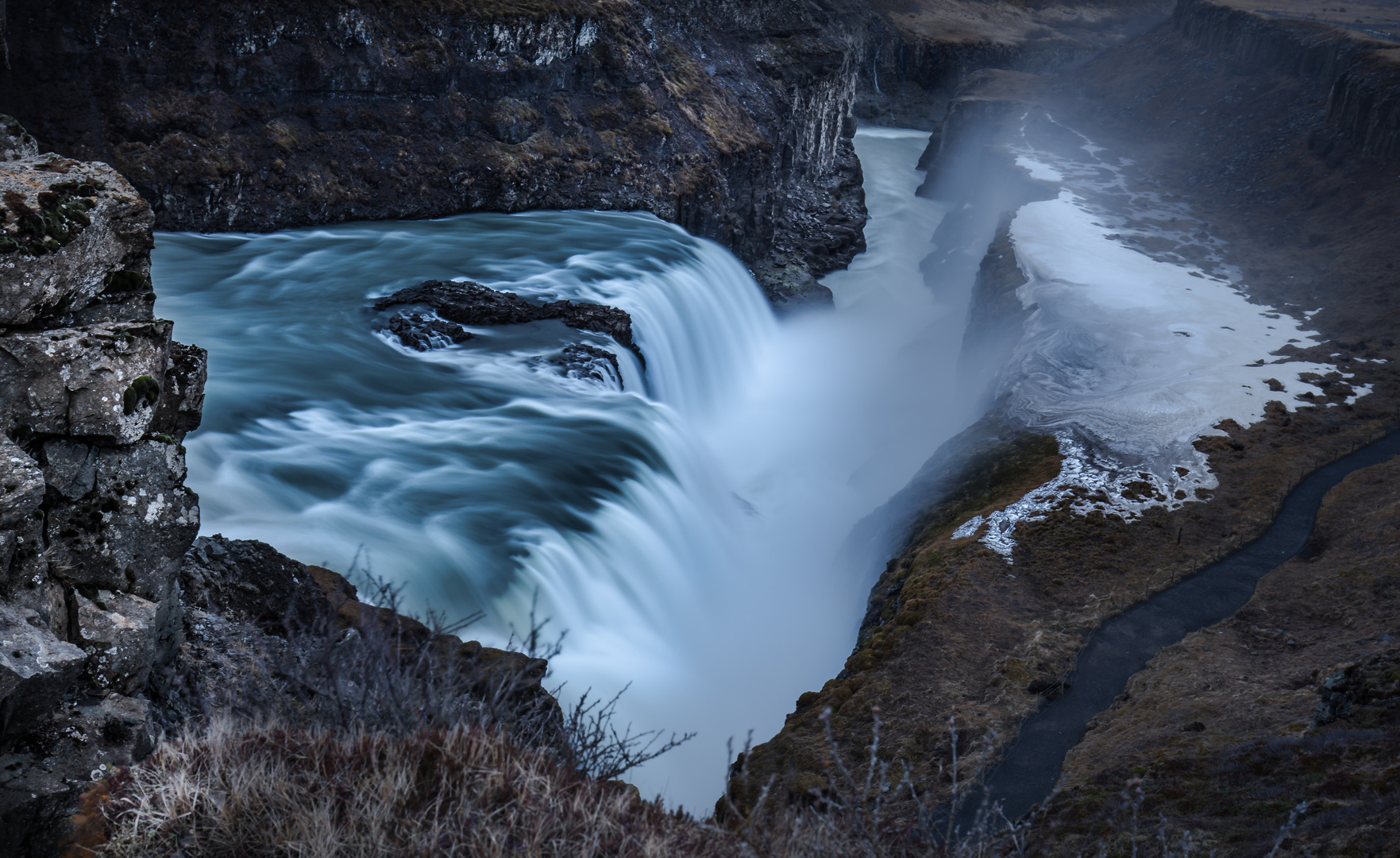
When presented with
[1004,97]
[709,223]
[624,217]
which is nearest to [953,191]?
[1004,97]

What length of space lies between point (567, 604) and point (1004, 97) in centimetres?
5947

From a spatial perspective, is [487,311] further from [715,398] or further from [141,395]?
[141,395]

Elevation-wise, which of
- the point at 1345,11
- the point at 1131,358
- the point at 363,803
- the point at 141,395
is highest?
the point at 1345,11

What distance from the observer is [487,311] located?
22.4 m

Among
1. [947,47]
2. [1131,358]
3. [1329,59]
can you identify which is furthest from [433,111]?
[947,47]

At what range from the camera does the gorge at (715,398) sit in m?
7.89

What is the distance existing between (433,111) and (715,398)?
1390 centimetres

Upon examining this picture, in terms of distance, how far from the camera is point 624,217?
3262 cm

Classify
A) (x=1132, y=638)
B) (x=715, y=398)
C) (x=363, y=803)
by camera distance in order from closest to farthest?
1. (x=363, y=803)
2. (x=1132, y=638)
3. (x=715, y=398)

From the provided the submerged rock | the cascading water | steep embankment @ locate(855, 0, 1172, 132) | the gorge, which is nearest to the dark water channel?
the gorge

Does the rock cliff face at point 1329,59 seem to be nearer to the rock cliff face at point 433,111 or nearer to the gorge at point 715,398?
the gorge at point 715,398

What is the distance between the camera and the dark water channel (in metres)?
10.2

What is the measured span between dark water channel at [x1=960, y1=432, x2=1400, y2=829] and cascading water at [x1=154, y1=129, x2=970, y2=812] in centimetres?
303

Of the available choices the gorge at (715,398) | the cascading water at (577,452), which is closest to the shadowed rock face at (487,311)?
the gorge at (715,398)
